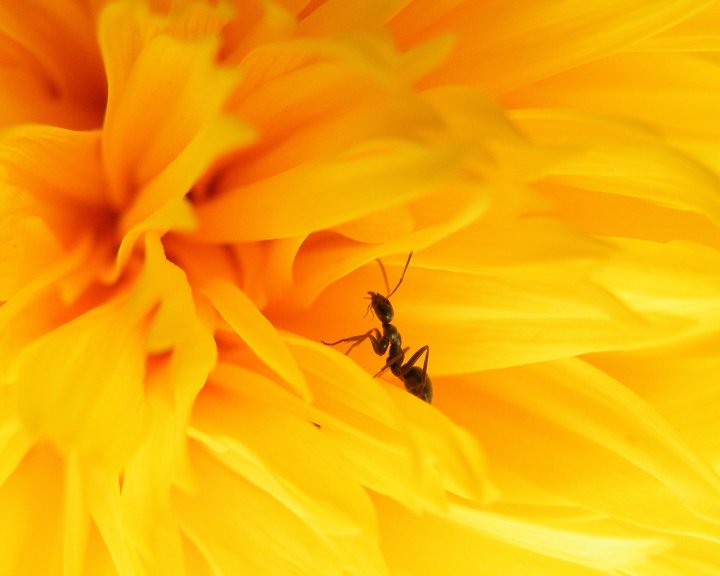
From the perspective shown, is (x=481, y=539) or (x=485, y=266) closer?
(x=485, y=266)

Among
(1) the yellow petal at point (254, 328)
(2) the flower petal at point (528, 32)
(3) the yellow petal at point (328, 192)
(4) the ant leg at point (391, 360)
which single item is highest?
(2) the flower petal at point (528, 32)

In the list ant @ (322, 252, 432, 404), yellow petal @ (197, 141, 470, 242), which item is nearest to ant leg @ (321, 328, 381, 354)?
ant @ (322, 252, 432, 404)

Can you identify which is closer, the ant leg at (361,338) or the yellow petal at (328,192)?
the yellow petal at (328,192)

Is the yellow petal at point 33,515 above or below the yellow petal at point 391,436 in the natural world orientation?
below

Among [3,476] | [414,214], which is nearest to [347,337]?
[414,214]

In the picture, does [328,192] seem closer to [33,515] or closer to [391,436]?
[391,436]

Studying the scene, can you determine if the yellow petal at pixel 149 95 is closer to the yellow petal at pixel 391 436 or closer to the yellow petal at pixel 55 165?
the yellow petal at pixel 55 165

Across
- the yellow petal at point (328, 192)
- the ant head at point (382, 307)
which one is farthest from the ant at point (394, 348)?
the yellow petal at point (328, 192)

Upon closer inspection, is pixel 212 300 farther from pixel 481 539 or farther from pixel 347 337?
pixel 481 539
